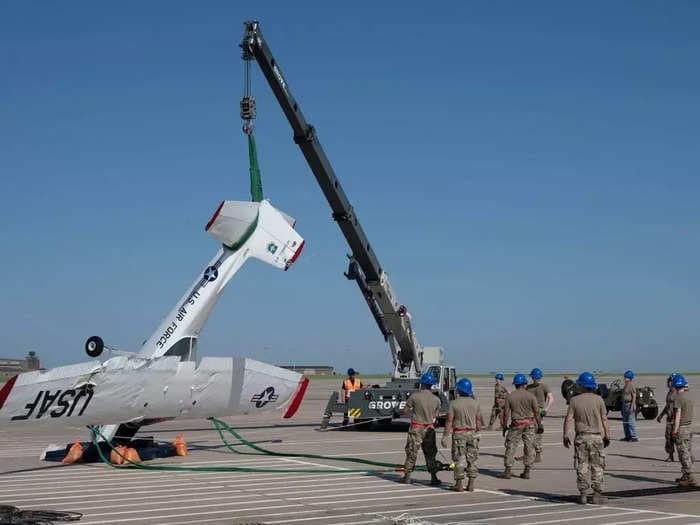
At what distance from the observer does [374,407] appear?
2411cm

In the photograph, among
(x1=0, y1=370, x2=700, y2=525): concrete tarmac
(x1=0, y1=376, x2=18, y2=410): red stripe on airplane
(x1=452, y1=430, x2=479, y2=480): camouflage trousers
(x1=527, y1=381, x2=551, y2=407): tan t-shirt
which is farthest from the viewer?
(x1=527, y1=381, x2=551, y2=407): tan t-shirt

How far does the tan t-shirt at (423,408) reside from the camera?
13.8 metres

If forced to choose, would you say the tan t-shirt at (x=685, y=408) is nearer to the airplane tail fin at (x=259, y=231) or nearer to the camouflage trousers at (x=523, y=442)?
the camouflage trousers at (x=523, y=442)

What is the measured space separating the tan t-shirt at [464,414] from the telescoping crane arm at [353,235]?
11.2m

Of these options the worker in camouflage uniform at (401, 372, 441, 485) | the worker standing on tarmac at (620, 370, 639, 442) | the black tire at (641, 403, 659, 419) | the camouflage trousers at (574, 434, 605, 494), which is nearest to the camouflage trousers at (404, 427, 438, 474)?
the worker in camouflage uniform at (401, 372, 441, 485)

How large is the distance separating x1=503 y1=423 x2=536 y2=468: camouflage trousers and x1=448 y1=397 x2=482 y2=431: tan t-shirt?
1456 mm

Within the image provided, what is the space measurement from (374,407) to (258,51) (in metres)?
10.4

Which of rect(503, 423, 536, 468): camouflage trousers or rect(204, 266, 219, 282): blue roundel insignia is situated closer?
rect(503, 423, 536, 468): camouflage trousers

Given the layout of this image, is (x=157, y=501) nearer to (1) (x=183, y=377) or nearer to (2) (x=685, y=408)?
(1) (x=183, y=377)

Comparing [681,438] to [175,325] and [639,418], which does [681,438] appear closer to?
[175,325]

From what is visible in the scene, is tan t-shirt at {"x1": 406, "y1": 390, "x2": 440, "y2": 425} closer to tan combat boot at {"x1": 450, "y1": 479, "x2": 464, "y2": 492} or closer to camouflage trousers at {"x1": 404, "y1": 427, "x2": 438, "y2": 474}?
camouflage trousers at {"x1": 404, "y1": 427, "x2": 438, "y2": 474}

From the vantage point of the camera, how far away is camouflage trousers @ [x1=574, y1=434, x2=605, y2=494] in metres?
11.7

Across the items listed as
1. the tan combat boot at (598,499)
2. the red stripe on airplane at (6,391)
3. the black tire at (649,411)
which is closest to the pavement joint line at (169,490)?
the red stripe on airplane at (6,391)

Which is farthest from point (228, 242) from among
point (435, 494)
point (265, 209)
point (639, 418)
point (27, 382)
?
point (639, 418)
